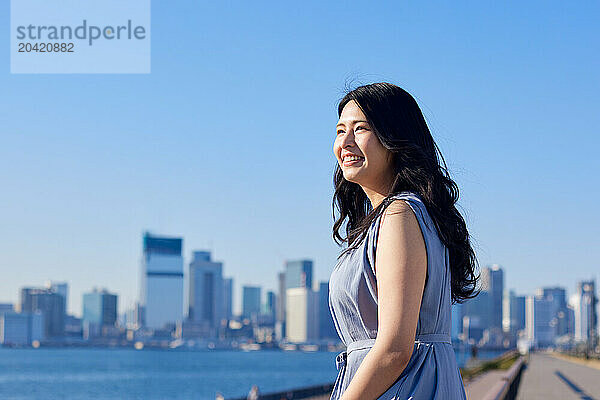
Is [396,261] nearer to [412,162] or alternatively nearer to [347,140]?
[412,162]

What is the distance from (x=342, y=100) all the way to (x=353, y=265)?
53 cm

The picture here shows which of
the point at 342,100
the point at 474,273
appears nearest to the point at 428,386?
the point at 474,273

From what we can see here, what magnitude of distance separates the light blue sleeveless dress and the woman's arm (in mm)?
45

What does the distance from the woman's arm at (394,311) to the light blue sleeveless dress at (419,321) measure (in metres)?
0.04

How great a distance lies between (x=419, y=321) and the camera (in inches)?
82.7

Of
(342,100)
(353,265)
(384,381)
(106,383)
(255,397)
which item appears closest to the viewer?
(384,381)

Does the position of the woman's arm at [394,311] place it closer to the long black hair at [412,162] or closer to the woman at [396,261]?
the woman at [396,261]

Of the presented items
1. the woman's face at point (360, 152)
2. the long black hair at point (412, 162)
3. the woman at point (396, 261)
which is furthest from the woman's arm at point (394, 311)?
the woman's face at point (360, 152)

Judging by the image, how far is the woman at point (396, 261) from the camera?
2006 millimetres

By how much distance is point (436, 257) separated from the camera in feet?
6.82

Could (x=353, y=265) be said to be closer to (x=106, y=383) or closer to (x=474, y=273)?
(x=474, y=273)

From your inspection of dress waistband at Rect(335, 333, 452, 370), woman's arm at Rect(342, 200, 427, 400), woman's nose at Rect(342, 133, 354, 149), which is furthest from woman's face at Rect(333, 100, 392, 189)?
dress waistband at Rect(335, 333, 452, 370)

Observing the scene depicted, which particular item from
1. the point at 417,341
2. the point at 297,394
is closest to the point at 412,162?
the point at 417,341

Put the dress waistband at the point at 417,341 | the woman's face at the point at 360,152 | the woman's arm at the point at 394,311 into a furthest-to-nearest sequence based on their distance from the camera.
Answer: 1. the woman's face at the point at 360,152
2. the dress waistband at the point at 417,341
3. the woman's arm at the point at 394,311
